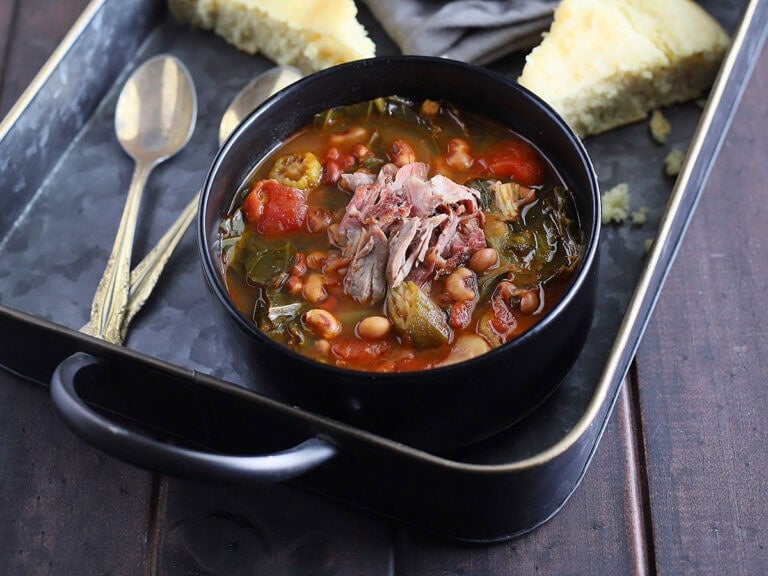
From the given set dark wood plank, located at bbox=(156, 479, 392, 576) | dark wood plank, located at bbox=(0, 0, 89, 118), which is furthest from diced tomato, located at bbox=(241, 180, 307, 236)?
dark wood plank, located at bbox=(0, 0, 89, 118)

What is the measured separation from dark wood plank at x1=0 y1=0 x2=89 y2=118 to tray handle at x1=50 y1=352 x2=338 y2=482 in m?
1.67

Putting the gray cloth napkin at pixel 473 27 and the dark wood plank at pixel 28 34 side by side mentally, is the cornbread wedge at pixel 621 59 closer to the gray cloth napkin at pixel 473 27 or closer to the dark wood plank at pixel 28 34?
the gray cloth napkin at pixel 473 27

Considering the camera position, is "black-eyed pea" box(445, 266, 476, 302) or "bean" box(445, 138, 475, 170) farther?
"bean" box(445, 138, 475, 170)

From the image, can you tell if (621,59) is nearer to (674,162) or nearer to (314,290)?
(674,162)

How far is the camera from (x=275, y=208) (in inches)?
96.1

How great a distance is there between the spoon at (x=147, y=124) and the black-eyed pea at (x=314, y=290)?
0.60 metres

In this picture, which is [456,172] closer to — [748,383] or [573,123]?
[573,123]

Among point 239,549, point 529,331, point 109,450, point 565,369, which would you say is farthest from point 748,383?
point 109,450

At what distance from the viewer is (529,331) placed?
2.05m

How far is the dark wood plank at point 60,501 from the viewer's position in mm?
2395

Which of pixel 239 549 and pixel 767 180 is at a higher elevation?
pixel 767 180

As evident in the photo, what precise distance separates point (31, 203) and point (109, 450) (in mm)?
1209

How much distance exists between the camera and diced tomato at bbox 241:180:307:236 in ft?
7.93

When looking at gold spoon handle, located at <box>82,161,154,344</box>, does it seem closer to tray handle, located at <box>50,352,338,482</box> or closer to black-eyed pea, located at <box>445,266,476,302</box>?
tray handle, located at <box>50,352,338,482</box>
